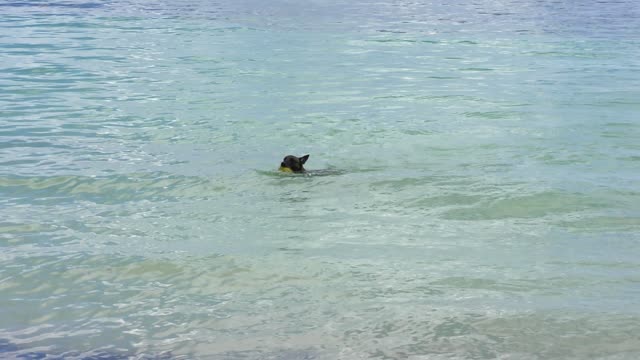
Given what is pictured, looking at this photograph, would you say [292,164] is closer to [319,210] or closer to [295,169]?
[295,169]

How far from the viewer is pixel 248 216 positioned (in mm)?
10117

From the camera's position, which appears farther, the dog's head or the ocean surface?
the dog's head

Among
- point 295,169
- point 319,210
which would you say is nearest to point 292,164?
point 295,169

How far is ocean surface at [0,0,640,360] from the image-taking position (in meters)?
7.01

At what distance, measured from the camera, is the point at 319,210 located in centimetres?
1030

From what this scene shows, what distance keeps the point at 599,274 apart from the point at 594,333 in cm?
132

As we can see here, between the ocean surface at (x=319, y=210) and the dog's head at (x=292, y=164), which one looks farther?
the dog's head at (x=292, y=164)

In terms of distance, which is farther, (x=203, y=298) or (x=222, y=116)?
(x=222, y=116)

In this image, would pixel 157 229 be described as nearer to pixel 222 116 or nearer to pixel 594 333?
pixel 594 333

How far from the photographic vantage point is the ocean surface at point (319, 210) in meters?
7.01

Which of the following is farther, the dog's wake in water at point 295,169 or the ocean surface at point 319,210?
the dog's wake in water at point 295,169

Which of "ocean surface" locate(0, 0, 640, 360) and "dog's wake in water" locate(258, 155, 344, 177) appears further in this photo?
"dog's wake in water" locate(258, 155, 344, 177)

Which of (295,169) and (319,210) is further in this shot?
(295,169)

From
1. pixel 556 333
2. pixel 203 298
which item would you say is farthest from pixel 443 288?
pixel 203 298
